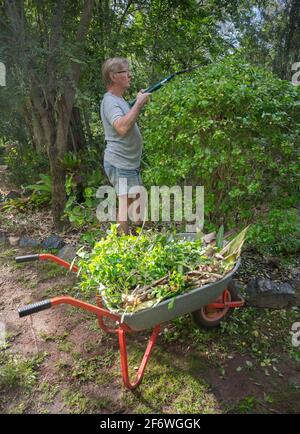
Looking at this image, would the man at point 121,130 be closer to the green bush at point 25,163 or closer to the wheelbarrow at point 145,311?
the wheelbarrow at point 145,311

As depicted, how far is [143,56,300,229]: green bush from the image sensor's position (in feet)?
8.85

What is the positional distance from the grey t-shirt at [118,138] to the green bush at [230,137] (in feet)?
0.59

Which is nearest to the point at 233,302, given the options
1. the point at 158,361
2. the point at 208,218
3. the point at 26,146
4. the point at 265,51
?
the point at 158,361

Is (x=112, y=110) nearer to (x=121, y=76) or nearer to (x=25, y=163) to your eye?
(x=121, y=76)

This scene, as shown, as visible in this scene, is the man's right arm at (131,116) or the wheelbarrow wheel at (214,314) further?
the man's right arm at (131,116)

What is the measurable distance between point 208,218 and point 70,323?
1.58 meters

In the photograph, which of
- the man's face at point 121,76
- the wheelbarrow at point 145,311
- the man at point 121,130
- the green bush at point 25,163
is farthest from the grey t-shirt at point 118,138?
the green bush at point 25,163

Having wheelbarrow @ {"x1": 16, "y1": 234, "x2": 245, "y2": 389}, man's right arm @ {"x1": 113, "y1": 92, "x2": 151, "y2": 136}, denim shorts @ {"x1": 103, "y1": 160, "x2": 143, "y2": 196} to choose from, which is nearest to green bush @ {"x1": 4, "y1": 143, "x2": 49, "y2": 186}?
denim shorts @ {"x1": 103, "y1": 160, "x2": 143, "y2": 196}

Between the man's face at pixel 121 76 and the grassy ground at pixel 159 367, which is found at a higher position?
the man's face at pixel 121 76

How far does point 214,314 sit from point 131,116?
5.49ft

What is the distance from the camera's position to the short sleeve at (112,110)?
2844 mm

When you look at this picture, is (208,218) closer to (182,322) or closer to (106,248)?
(182,322)

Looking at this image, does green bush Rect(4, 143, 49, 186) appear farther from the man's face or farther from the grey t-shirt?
the man's face

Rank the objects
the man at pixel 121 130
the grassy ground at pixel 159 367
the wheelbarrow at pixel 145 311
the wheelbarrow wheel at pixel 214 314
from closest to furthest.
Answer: the wheelbarrow at pixel 145 311 < the grassy ground at pixel 159 367 < the wheelbarrow wheel at pixel 214 314 < the man at pixel 121 130
